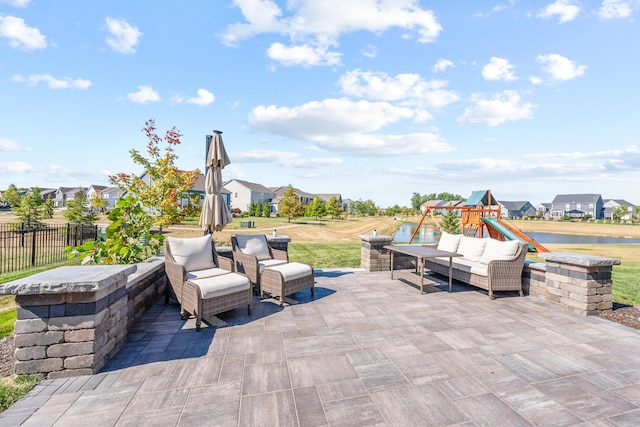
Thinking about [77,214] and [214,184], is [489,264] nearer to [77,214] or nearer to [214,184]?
[214,184]

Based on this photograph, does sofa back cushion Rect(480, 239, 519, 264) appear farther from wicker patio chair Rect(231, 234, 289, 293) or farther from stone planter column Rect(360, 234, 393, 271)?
wicker patio chair Rect(231, 234, 289, 293)

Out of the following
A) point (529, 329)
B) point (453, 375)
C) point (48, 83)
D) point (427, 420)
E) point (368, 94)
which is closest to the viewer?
point (427, 420)

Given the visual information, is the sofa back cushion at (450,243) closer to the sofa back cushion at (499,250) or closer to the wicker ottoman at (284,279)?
the sofa back cushion at (499,250)

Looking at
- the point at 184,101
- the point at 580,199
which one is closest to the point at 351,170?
the point at 184,101

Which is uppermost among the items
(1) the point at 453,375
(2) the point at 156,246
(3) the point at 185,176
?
(3) the point at 185,176

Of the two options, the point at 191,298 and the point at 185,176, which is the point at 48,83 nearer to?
the point at 185,176

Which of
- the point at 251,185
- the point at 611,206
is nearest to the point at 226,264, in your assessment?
the point at 251,185

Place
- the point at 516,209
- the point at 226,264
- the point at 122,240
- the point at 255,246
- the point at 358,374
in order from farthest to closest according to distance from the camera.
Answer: the point at 516,209 → the point at 255,246 → the point at 226,264 → the point at 122,240 → the point at 358,374

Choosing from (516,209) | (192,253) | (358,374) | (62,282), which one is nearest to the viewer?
(62,282)

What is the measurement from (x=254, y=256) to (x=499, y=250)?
4671mm

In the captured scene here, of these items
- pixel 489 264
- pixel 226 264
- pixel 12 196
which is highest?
pixel 12 196

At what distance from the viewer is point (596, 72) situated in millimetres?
8547

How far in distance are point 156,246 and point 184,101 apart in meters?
6.84

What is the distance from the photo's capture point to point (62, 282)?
250 cm
